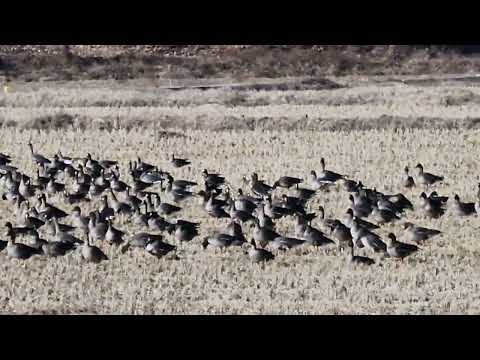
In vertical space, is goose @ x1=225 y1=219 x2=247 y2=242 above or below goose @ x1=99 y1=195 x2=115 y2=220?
above

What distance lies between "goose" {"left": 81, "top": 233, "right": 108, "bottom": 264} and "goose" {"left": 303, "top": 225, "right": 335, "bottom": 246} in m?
2.56

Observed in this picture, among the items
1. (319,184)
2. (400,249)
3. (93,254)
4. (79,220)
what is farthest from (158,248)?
(319,184)

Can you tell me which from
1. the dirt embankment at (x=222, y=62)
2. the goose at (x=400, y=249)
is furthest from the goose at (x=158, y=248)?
the dirt embankment at (x=222, y=62)

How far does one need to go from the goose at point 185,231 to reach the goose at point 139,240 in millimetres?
436

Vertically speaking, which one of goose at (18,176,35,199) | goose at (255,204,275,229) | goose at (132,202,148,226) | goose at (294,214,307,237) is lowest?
goose at (18,176,35,199)

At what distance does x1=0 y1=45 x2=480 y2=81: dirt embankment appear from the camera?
40.1m

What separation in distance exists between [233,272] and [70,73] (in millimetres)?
29254

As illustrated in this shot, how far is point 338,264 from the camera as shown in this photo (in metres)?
11.5

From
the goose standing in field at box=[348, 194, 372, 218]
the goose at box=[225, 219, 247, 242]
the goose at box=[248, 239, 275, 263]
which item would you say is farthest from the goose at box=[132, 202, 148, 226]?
the goose standing in field at box=[348, 194, 372, 218]

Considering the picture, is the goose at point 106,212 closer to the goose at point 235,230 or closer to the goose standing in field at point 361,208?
the goose at point 235,230

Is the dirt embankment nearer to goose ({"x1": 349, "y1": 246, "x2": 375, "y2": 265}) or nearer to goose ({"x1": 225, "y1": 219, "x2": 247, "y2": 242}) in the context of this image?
goose ({"x1": 225, "y1": 219, "x2": 247, "y2": 242})

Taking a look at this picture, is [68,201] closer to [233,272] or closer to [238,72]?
[233,272]

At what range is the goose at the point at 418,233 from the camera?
40.3 feet

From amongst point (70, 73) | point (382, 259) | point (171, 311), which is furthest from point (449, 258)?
point (70, 73)
